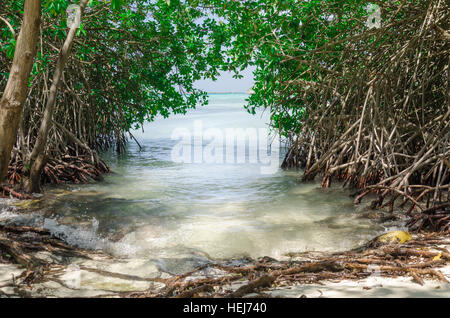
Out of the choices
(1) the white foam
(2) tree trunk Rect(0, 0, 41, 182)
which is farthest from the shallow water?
(2) tree trunk Rect(0, 0, 41, 182)

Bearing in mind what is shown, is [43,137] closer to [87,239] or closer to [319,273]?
A: [87,239]

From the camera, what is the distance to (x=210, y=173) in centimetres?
744

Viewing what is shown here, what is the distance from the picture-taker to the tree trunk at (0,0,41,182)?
2127 millimetres

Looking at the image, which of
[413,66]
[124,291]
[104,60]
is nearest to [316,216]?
[413,66]

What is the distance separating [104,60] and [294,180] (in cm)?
376

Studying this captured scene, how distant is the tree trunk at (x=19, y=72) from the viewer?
213cm

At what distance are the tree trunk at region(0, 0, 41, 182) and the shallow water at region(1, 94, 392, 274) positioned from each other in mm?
1182

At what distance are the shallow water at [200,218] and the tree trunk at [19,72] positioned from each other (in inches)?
46.5

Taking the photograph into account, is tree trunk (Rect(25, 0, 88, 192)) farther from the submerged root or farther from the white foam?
the submerged root

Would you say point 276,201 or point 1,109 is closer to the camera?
point 1,109

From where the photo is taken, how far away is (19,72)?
2.16 m

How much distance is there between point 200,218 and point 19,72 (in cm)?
266
